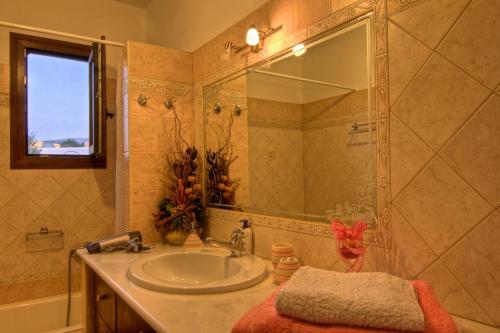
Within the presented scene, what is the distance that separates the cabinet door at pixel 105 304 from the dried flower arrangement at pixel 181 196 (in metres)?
0.42

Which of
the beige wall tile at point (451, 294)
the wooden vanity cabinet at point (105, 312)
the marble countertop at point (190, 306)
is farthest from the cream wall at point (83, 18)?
the beige wall tile at point (451, 294)

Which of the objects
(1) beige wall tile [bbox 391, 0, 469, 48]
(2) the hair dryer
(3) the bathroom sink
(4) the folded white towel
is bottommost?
(3) the bathroom sink

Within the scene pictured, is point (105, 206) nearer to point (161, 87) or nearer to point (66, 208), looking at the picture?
point (66, 208)

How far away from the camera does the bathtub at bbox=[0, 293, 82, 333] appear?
7.25 ft

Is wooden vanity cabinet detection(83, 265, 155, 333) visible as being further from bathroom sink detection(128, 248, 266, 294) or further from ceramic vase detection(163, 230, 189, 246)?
ceramic vase detection(163, 230, 189, 246)

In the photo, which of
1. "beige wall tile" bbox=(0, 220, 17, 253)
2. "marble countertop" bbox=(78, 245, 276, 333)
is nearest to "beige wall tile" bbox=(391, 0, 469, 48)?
"marble countertop" bbox=(78, 245, 276, 333)

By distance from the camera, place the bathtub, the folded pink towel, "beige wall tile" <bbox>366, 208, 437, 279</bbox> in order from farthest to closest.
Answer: the bathtub
"beige wall tile" <bbox>366, 208, 437, 279</bbox>
the folded pink towel

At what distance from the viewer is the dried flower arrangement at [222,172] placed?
6.06 feet

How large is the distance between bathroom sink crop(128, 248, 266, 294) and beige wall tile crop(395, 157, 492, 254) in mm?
561

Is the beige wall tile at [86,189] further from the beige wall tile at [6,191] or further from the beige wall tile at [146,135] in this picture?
the beige wall tile at [146,135]

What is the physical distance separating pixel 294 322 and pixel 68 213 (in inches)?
85.9

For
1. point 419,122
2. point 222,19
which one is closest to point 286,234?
point 419,122

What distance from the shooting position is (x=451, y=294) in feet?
2.95

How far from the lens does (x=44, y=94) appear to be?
8.11 feet
